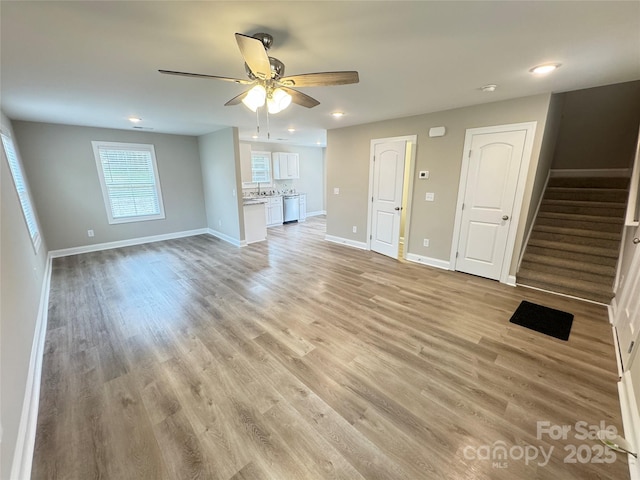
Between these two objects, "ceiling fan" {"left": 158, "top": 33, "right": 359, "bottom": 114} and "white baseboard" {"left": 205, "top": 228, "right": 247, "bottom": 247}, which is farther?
"white baseboard" {"left": 205, "top": 228, "right": 247, "bottom": 247}

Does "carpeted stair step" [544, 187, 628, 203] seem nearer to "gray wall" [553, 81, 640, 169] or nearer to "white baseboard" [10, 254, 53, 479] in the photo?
"gray wall" [553, 81, 640, 169]

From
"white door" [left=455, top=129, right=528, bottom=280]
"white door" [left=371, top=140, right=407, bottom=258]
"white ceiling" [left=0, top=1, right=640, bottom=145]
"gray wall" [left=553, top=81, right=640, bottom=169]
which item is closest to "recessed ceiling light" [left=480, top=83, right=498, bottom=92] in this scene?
"white ceiling" [left=0, top=1, right=640, bottom=145]

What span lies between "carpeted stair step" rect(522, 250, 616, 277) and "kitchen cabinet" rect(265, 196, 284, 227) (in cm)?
602

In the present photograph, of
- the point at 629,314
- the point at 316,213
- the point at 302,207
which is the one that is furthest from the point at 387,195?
the point at 316,213

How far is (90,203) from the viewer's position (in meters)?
5.01

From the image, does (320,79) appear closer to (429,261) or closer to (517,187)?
(517,187)

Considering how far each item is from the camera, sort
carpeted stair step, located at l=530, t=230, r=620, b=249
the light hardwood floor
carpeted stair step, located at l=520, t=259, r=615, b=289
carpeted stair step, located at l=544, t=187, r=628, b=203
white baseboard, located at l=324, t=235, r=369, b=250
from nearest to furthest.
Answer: the light hardwood floor
carpeted stair step, located at l=520, t=259, r=615, b=289
carpeted stair step, located at l=530, t=230, r=620, b=249
carpeted stair step, located at l=544, t=187, r=628, b=203
white baseboard, located at l=324, t=235, r=369, b=250

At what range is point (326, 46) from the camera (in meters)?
1.82

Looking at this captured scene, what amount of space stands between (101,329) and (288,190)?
252 inches

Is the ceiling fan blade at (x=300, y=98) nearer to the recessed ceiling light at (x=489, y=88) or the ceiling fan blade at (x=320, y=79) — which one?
the ceiling fan blade at (x=320, y=79)

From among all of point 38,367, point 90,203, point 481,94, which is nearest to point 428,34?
point 481,94

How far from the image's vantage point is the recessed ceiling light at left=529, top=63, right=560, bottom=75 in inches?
83.7

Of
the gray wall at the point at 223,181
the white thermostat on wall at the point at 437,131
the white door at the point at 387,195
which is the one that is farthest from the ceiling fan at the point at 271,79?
the gray wall at the point at 223,181

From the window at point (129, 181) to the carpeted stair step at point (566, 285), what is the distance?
7172mm
